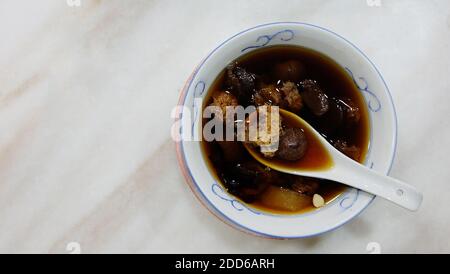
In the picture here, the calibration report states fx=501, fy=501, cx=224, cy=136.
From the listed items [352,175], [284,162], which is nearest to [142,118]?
[284,162]

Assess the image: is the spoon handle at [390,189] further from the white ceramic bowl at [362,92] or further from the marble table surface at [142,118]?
the marble table surface at [142,118]

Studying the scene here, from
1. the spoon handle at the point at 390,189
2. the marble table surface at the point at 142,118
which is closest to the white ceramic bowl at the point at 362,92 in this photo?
the spoon handle at the point at 390,189

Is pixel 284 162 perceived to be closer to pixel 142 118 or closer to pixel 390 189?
pixel 390 189

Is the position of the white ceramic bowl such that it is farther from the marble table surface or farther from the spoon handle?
the marble table surface

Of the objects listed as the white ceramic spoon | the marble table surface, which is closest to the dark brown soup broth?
the white ceramic spoon

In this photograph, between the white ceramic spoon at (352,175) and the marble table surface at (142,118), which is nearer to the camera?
the white ceramic spoon at (352,175)

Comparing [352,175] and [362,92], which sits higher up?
[362,92]

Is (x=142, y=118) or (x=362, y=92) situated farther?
(x=142, y=118)
